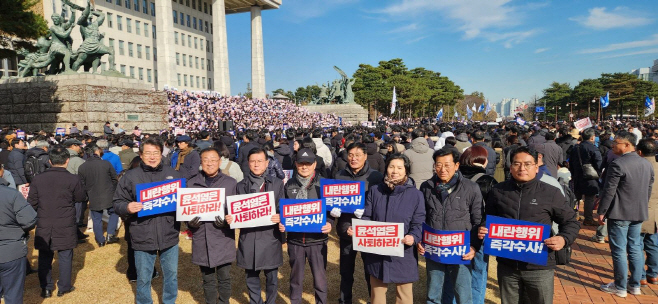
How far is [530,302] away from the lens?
3.36 metres

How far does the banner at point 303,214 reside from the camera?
156 inches

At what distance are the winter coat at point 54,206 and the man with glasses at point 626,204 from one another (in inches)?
274

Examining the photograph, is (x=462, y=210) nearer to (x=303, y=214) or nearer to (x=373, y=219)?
(x=373, y=219)

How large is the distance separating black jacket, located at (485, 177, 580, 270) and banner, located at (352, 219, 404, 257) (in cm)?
96

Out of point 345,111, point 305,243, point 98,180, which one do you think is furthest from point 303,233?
point 345,111

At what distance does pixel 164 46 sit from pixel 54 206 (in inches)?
1604

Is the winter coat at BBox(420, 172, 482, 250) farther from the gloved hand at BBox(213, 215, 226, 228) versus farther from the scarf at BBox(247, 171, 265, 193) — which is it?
the gloved hand at BBox(213, 215, 226, 228)

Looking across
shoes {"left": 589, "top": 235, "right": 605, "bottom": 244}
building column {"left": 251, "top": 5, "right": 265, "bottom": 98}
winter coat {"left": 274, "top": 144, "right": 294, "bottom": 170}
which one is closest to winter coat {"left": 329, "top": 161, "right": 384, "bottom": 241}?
winter coat {"left": 274, "top": 144, "right": 294, "bottom": 170}

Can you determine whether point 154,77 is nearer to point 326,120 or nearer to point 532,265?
point 326,120

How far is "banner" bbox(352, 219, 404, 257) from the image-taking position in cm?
353

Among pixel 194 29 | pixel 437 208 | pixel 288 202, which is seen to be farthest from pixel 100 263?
pixel 194 29

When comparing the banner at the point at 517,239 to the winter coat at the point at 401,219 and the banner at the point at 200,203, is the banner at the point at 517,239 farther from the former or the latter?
the banner at the point at 200,203

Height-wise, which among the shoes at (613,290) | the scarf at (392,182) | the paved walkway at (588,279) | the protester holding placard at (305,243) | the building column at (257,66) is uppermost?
the building column at (257,66)

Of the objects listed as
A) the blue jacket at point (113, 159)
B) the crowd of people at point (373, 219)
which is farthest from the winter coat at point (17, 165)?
the crowd of people at point (373, 219)
